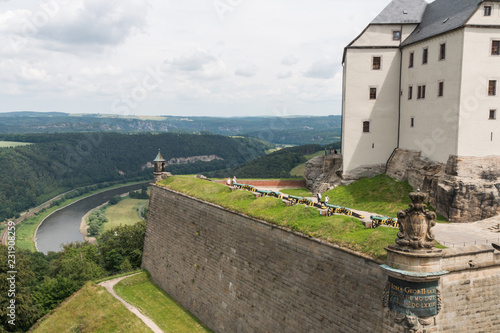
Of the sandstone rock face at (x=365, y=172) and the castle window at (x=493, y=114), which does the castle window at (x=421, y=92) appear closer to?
the castle window at (x=493, y=114)

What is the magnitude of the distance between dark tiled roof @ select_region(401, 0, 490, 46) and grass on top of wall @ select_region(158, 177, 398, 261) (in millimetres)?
17275

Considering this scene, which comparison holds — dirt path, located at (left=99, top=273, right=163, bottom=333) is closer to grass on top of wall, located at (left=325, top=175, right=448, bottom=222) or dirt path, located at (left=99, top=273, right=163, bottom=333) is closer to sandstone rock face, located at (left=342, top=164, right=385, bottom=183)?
grass on top of wall, located at (left=325, top=175, right=448, bottom=222)

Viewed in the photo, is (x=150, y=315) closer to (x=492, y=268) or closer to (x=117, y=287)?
(x=117, y=287)

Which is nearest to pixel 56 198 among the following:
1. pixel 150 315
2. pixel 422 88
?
pixel 150 315

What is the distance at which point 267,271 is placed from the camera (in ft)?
77.8

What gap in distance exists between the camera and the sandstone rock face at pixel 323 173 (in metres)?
38.5

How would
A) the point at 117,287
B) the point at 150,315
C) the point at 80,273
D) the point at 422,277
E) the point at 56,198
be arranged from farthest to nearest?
the point at 56,198, the point at 80,273, the point at 117,287, the point at 150,315, the point at 422,277

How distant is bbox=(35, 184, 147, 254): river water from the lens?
115625 mm

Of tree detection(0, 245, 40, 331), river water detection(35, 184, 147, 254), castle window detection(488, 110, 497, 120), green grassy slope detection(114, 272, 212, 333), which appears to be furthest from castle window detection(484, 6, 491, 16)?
river water detection(35, 184, 147, 254)

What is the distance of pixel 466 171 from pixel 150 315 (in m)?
25.5

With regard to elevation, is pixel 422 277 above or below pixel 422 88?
below

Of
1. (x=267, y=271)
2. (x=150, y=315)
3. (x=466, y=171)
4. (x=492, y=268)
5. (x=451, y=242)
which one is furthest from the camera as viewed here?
(x=150, y=315)

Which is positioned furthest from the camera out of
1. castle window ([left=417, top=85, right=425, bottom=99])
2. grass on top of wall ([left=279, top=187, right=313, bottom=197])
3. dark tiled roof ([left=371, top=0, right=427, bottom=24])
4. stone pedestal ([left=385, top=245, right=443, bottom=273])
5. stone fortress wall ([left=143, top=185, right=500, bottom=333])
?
grass on top of wall ([left=279, top=187, right=313, bottom=197])

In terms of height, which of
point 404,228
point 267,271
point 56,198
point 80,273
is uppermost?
point 404,228
